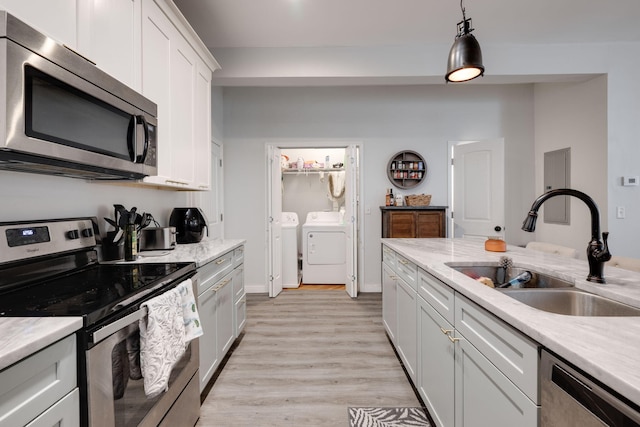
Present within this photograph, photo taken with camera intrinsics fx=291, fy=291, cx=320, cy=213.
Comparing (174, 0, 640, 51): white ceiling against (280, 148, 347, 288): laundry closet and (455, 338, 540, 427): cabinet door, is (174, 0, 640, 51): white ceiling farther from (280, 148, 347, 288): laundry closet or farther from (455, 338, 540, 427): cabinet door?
(455, 338, 540, 427): cabinet door

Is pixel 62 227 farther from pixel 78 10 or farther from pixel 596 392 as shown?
pixel 596 392

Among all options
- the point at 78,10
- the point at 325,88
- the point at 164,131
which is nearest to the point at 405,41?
the point at 325,88

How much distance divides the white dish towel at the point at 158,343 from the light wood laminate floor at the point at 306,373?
80 cm

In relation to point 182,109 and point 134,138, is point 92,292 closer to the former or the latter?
point 134,138

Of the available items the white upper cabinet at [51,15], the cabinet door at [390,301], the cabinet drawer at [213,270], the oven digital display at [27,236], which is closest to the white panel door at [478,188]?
the cabinet door at [390,301]

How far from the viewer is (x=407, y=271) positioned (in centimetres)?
196

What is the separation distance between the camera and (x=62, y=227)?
1347 millimetres

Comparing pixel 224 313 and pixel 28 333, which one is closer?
pixel 28 333

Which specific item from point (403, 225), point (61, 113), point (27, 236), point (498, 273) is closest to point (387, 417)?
point (498, 273)

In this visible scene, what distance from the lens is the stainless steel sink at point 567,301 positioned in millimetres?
1097

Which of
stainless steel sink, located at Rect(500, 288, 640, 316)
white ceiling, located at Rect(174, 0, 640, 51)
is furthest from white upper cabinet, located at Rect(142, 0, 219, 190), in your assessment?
stainless steel sink, located at Rect(500, 288, 640, 316)

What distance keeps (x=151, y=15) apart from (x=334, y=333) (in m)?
2.75

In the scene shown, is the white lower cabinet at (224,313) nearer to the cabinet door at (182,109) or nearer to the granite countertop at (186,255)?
the granite countertop at (186,255)

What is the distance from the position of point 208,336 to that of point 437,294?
1383 millimetres
